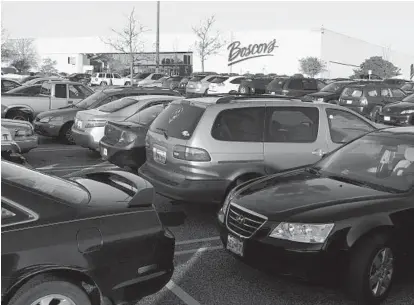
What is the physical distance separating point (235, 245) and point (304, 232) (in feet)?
2.28

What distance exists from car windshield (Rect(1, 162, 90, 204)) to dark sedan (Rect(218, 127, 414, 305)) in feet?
5.11

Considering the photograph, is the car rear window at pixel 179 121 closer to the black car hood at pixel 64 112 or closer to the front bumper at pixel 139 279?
the front bumper at pixel 139 279

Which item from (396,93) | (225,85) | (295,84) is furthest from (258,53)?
(396,93)

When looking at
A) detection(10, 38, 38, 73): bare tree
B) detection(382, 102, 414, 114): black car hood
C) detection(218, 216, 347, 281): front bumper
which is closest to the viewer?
detection(218, 216, 347, 281): front bumper

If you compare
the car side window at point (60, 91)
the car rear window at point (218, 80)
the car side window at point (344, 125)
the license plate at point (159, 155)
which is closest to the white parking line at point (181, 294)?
the license plate at point (159, 155)

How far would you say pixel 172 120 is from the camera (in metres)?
6.86

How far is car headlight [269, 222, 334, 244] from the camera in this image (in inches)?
162

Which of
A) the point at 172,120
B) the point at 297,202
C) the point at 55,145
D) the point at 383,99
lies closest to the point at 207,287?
the point at 297,202

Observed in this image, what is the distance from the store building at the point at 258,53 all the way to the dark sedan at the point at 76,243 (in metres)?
58.9

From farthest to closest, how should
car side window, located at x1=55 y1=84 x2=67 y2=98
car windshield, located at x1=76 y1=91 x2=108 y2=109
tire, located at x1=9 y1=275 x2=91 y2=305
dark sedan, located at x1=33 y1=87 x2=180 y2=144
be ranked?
car side window, located at x1=55 y1=84 x2=67 y2=98 → dark sedan, located at x1=33 y1=87 x2=180 y2=144 → car windshield, located at x1=76 y1=91 x2=108 y2=109 → tire, located at x1=9 y1=275 x2=91 y2=305

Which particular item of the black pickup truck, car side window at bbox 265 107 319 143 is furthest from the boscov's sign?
car side window at bbox 265 107 319 143

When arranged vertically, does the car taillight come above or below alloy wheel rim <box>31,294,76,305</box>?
above

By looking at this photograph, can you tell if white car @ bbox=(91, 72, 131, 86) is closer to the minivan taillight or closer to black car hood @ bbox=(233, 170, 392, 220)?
the minivan taillight

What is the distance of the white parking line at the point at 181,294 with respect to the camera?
167 inches
